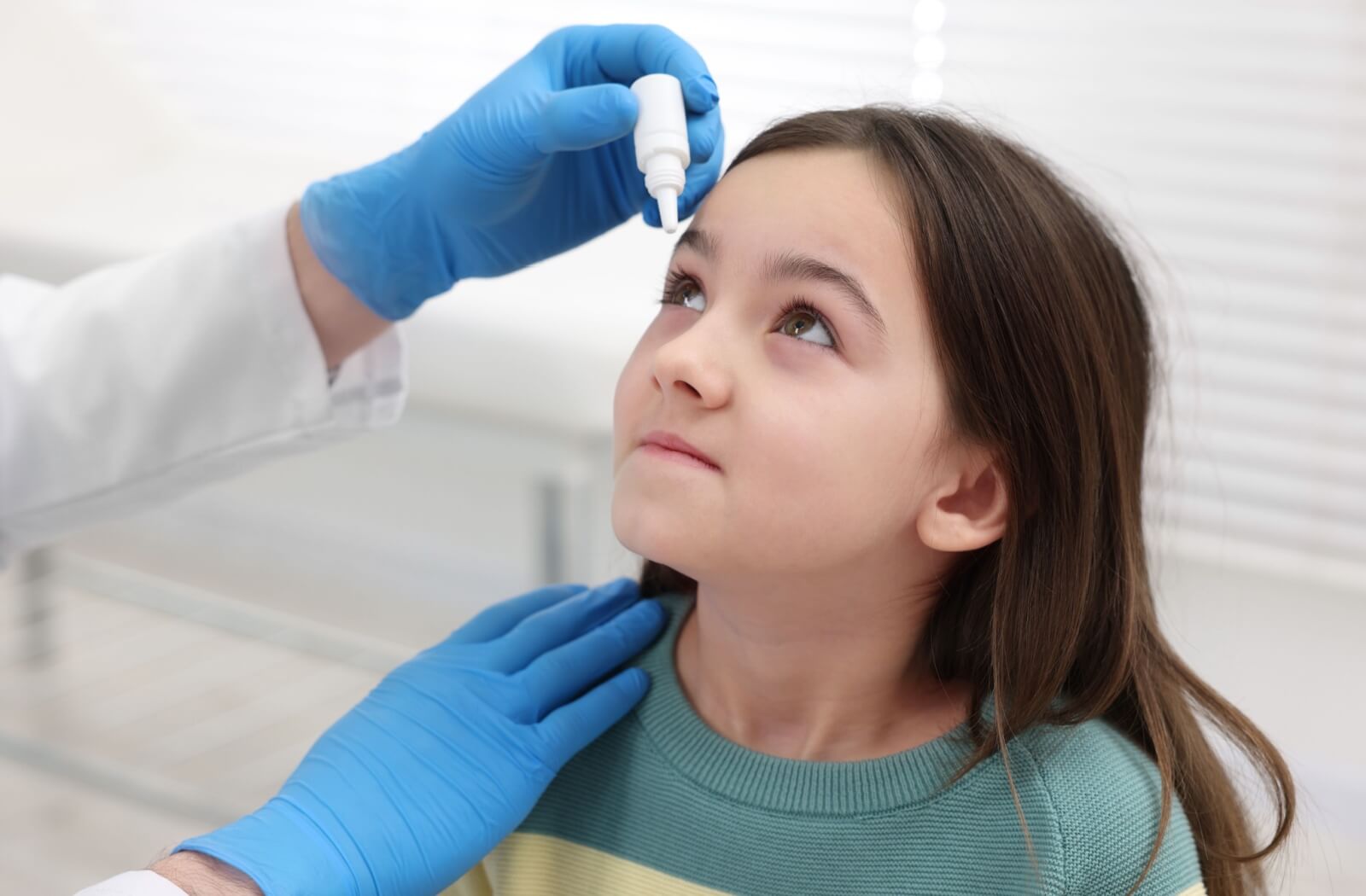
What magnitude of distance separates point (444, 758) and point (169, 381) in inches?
19.0

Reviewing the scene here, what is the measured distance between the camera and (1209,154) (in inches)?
52.7

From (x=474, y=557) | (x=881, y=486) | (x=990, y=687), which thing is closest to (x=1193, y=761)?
(x=990, y=687)

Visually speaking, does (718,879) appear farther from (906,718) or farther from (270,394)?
(270,394)

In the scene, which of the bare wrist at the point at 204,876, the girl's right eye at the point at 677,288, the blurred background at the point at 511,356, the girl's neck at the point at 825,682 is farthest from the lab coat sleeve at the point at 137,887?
the blurred background at the point at 511,356

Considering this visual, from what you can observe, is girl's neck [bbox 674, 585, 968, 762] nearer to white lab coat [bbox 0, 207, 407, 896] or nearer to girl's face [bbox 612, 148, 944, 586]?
girl's face [bbox 612, 148, 944, 586]

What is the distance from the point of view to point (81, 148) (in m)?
2.22

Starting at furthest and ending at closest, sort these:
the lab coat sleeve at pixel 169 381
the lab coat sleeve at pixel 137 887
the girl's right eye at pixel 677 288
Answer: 1. the lab coat sleeve at pixel 169 381
2. the girl's right eye at pixel 677 288
3. the lab coat sleeve at pixel 137 887

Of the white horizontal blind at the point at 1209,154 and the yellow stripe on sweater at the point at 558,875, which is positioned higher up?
the white horizontal blind at the point at 1209,154

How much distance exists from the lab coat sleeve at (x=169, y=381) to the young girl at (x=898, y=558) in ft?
1.39

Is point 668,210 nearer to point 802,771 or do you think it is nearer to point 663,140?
point 663,140

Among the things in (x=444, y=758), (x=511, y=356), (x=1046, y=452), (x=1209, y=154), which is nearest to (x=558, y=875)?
(x=444, y=758)

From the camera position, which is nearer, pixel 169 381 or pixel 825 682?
pixel 825 682

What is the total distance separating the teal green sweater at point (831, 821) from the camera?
2.86 ft

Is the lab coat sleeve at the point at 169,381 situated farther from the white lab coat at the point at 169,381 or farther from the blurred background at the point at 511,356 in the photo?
the blurred background at the point at 511,356
